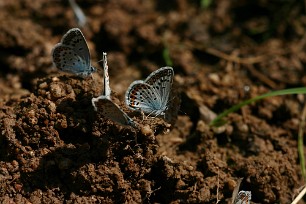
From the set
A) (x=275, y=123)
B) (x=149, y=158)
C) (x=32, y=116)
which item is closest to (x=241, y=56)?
(x=275, y=123)

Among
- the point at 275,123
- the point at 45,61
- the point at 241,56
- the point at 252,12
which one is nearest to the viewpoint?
the point at 275,123

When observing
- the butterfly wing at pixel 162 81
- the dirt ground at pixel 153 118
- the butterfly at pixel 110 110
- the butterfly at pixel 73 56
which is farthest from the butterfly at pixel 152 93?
the butterfly at pixel 73 56

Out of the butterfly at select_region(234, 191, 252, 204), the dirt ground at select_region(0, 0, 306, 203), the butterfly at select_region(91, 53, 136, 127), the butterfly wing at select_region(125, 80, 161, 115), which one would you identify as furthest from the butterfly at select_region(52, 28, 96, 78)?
the butterfly at select_region(234, 191, 252, 204)

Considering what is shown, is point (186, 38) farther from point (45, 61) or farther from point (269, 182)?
point (269, 182)

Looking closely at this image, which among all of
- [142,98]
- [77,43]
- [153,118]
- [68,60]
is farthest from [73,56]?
[153,118]

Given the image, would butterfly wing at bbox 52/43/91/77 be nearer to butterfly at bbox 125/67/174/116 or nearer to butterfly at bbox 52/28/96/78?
butterfly at bbox 52/28/96/78
